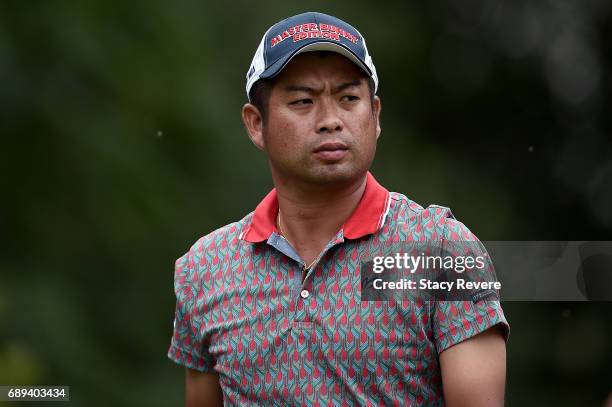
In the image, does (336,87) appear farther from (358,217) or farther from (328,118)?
(358,217)

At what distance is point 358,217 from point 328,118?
0.24 meters

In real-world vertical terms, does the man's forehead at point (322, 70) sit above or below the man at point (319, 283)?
above

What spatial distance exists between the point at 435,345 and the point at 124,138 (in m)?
4.42

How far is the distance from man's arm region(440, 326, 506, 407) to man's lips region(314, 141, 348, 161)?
505mm

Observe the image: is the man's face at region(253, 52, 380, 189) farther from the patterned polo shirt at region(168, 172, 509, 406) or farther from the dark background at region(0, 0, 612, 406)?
the dark background at region(0, 0, 612, 406)

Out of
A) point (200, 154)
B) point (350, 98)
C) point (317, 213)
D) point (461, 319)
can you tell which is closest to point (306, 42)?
point (350, 98)

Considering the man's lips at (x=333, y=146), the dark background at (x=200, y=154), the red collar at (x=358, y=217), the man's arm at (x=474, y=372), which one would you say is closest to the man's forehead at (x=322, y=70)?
the man's lips at (x=333, y=146)

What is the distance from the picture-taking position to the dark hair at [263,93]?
3148mm

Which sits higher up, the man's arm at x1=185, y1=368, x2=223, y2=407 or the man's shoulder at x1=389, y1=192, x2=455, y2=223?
the man's shoulder at x1=389, y1=192, x2=455, y2=223

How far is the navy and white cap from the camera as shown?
120 inches

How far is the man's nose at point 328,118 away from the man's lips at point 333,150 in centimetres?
3

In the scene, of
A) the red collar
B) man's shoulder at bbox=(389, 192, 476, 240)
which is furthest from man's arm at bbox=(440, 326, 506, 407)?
the red collar

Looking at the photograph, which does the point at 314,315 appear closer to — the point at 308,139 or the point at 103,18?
the point at 308,139

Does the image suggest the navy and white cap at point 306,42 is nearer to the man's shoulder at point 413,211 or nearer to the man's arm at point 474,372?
the man's shoulder at point 413,211
